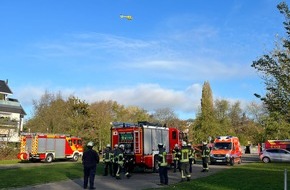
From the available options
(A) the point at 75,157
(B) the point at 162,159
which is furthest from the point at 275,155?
(B) the point at 162,159

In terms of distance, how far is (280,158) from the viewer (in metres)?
39.2

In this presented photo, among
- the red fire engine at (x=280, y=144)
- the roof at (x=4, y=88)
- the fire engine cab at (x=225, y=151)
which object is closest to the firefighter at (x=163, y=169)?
the fire engine cab at (x=225, y=151)

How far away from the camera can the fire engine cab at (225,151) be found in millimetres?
33031

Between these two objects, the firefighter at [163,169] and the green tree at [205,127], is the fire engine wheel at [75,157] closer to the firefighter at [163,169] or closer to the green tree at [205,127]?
the green tree at [205,127]

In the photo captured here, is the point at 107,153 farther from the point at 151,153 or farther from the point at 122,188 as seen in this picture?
the point at 122,188

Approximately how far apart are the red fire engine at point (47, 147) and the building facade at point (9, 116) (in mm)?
10767

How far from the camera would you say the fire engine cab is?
3303cm

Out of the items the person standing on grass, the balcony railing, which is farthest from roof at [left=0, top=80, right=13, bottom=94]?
the person standing on grass

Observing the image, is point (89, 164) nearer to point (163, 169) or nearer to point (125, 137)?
point (163, 169)

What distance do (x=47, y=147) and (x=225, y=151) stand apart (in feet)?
56.2

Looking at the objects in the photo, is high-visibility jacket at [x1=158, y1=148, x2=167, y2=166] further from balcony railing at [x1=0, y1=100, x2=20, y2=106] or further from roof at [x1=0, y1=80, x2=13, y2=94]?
roof at [x1=0, y1=80, x2=13, y2=94]

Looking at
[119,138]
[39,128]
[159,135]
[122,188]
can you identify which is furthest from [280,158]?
[39,128]

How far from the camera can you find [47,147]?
37844mm

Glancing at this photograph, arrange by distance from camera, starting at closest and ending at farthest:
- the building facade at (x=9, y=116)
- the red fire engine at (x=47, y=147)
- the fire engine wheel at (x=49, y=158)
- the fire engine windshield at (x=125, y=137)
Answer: the fire engine windshield at (x=125, y=137)
the red fire engine at (x=47, y=147)
the fire engine wheel at (x=49, y=158)
the building facade at (x=9, y=116)
